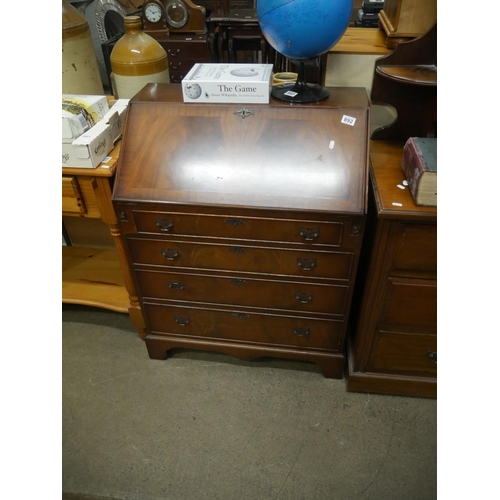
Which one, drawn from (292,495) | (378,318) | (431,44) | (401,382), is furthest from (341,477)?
(431,44)

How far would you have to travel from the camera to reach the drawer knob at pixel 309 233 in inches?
53.9

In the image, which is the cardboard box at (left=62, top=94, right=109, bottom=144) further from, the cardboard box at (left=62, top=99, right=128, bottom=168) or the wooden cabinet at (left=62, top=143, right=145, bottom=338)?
the wooden cabinet at (left=62, top=143, right=145, bottom=338)

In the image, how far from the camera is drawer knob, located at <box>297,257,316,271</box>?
146cm

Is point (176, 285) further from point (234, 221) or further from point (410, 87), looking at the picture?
point (410, 87)

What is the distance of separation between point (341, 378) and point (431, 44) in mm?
1443

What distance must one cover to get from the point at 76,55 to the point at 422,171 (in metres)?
1.64

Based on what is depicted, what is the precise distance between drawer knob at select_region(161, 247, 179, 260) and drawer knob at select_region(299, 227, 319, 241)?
1.66ft

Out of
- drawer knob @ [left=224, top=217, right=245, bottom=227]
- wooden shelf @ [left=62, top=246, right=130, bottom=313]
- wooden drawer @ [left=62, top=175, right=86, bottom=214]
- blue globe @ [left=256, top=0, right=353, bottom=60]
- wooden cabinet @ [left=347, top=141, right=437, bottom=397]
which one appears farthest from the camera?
wooden shelf @ [left=62, top=246, right=130, bottom=313]

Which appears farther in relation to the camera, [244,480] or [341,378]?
[341,378]

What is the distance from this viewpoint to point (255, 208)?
1.34 meters

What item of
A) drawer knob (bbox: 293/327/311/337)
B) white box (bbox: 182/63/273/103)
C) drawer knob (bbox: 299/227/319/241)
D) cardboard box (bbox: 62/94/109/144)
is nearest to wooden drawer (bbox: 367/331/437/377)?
drawer knob (bbox: 293/327/311/337)

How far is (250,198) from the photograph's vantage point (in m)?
1.35

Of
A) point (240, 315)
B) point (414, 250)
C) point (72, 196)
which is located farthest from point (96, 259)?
point (414, 250)

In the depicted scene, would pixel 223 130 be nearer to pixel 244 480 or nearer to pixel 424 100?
pixel 424 100
